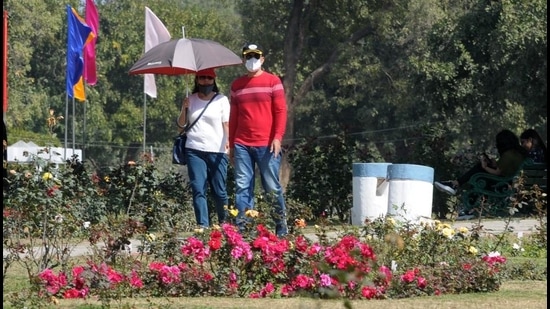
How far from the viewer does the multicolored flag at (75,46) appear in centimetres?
2987

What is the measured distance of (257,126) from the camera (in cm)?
1229

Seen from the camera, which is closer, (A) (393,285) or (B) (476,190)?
(A) (393,285)

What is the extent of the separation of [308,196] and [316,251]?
951 centimetres

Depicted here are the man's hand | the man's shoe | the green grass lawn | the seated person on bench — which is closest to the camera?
the green grass lawn

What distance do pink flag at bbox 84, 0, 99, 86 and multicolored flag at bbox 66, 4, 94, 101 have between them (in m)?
0.55

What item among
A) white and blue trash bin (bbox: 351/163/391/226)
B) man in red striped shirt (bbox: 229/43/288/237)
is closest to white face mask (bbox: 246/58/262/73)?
man in red striped shirt (bbox: 229/43/288/237)

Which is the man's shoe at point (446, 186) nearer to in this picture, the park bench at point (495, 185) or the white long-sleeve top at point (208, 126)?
the park bench at point (495, 185)

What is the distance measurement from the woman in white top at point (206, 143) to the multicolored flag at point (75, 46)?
17.0m

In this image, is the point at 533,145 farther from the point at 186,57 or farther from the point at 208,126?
the point at 208,126

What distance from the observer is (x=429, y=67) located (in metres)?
26.6

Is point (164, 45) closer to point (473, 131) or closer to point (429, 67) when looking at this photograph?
point (429, 67)

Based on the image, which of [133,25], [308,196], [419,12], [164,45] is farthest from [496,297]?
[133,25]

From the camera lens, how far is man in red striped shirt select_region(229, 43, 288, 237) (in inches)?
484

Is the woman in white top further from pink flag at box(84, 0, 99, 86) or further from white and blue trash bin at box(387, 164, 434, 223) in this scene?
pink flag at box(84, 0, 99, 86)
